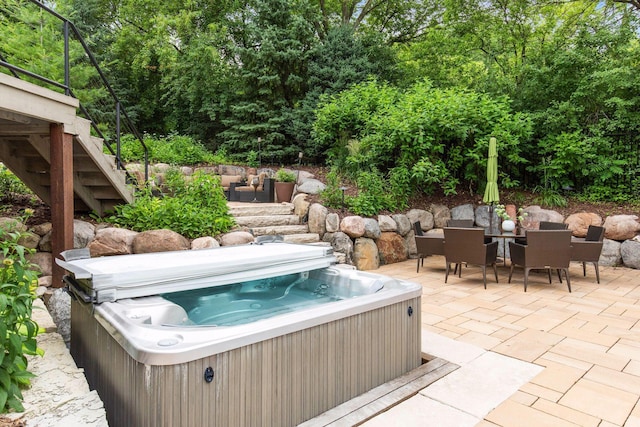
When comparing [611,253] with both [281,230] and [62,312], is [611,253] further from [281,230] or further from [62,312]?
[62,312]

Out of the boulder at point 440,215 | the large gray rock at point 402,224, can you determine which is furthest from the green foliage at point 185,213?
the boulder at point 440,215

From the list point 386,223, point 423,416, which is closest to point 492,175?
point 386,223

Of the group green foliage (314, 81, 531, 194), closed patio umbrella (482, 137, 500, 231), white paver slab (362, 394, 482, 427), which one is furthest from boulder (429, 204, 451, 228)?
white paver slab (362, 394, 482, 427)

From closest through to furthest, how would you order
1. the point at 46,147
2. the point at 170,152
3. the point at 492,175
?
the point at 46,147 < the point at 492,175 < the point at 170,152

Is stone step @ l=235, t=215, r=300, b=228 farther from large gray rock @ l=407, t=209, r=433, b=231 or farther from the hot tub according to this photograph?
the hot tub

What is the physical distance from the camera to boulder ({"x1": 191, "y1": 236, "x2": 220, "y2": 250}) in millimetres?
4641

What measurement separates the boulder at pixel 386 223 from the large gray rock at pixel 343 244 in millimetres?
663

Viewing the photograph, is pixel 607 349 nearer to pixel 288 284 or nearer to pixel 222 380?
pixel 288 284

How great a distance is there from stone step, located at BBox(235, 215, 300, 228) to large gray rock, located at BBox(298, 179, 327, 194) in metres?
1.31

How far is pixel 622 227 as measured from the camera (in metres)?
6.14

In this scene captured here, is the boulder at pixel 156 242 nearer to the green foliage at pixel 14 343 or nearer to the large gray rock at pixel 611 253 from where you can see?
the green foliage at pixel 14 343

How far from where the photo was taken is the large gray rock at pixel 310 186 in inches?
304

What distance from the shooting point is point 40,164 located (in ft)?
15.4

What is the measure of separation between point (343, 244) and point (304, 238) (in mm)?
592
